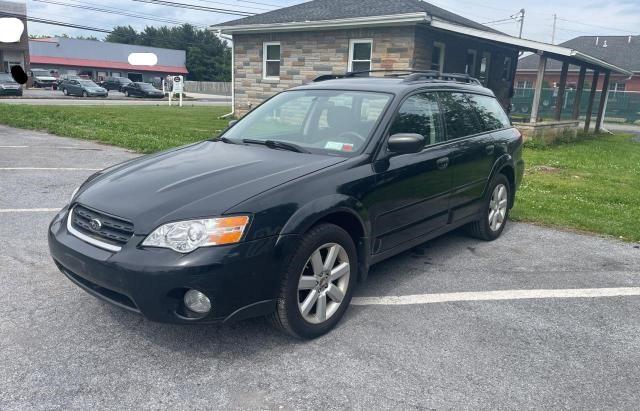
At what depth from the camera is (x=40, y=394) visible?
268 centimetres

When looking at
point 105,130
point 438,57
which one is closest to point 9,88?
point 105,130

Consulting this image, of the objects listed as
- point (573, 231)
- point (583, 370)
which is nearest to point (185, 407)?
point (583, 370)

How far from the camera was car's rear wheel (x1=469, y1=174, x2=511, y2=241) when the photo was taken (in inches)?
214

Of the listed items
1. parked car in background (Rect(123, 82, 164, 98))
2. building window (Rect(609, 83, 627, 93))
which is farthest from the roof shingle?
building window (Rect(609, 83, 627, 93))

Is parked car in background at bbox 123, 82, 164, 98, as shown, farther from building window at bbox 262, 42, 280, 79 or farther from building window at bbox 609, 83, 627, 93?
building window at bbox 609, 83, 627, 93

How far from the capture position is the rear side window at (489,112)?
17.6ft

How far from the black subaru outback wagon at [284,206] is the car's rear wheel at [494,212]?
0.45 meters

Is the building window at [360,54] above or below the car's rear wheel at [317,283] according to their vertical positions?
above

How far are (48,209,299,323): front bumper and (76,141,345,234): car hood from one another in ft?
0.71

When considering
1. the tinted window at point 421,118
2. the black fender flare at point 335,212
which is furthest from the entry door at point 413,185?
the black fender flare at point 335,212

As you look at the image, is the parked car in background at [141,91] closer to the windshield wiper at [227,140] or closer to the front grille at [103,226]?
the windshield wiper at [227,140]

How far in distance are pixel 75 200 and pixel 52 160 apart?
22.2ft

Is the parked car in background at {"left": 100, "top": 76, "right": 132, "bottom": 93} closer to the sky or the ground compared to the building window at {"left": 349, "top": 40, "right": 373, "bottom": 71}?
closer to the ground

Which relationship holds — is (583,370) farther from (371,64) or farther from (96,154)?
(371,64)
